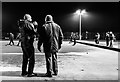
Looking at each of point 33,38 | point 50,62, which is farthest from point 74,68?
point 33,38

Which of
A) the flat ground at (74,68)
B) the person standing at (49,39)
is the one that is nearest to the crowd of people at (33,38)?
the person standing at (49,39)

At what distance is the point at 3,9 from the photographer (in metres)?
54.3

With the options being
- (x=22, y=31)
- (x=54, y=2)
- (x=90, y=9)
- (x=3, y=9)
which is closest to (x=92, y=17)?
(x=90, y=9)

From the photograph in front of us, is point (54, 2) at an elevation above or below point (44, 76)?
above

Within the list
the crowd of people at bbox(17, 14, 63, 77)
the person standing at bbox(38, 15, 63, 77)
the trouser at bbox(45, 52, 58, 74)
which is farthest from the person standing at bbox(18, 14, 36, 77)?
the trouser at bbox(45, 52, 58, 74)

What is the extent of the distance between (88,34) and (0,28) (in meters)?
21.9

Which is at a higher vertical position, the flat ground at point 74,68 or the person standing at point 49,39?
the person standing at point 49,39

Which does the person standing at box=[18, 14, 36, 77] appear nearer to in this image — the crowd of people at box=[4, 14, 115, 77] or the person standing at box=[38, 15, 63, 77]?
the crowd of people at box=[4, 14, 115, 77]

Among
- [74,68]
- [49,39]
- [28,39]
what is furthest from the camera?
[74,68]

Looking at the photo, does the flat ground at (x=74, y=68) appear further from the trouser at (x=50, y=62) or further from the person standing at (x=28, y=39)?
the person standing at (x=28, y=39)

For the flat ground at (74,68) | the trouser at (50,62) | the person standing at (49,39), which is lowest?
the flat ground at (74,68)

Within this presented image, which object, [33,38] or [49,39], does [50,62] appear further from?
[33,38]

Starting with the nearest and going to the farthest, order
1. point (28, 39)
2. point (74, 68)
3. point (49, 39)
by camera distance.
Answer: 1. point (28, 39)
2. point (49, 39)
3. point (74, 68)

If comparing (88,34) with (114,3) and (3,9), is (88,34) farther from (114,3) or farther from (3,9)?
(3,9)
